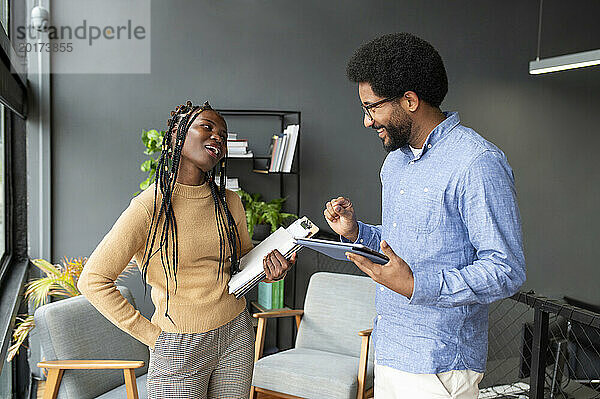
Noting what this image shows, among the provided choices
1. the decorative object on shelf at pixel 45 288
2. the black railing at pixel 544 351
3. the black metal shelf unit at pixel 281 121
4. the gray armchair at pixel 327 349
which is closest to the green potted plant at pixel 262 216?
the black metal shelf unit at pixel 281 121

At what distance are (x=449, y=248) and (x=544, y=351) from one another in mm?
1430

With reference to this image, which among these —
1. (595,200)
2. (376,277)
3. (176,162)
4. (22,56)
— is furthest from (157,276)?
(595,200)

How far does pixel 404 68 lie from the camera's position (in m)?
1.56

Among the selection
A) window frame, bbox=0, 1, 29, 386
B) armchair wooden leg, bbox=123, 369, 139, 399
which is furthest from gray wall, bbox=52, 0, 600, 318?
armchair wooden leg, bbox=123, 369, 139, 399

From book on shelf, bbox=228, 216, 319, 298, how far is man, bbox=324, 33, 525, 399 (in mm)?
402

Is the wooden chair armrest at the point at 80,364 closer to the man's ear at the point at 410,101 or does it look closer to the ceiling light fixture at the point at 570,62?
the man's ear at the point at 410,101

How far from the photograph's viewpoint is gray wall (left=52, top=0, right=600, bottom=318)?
431cm

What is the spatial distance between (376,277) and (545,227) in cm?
458

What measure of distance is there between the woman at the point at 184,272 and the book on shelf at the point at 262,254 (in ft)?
0.10

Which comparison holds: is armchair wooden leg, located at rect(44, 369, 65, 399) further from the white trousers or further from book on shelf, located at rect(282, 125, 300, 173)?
book on shelf, located at rect(282, 125, 300, 173)

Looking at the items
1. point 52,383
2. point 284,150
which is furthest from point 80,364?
point 284,150

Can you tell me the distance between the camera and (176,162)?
6.56ft

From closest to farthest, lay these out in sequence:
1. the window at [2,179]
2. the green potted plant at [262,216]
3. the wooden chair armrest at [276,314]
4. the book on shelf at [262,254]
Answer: the book on shelf at [262,254]
the wooden chair armrest at [276,314]
the window at [2,179]
the green potted plant at [262,216]

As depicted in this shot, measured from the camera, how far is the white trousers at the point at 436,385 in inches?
61.3
